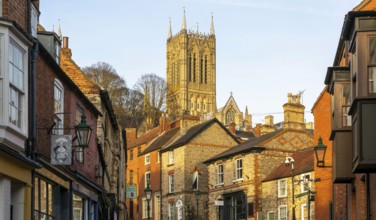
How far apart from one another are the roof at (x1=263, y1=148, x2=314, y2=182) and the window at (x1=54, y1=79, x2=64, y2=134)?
30.9 meters

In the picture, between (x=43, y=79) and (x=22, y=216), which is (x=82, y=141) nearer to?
(x=43, y=79)

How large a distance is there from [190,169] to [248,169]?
388 inches

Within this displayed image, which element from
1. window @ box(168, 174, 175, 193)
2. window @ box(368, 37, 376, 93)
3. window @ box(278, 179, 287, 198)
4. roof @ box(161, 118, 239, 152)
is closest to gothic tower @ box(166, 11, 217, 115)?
roof @ box(161, 118, 239, 152)

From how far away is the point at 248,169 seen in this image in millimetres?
59969

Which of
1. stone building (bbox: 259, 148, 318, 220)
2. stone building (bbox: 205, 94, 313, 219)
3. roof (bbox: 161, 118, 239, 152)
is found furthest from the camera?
roof (bbox: 161, 118, 239, 152)

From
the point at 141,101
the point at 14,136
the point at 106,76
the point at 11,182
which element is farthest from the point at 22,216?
the point at 141,101

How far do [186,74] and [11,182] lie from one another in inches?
6906

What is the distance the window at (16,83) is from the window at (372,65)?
7086mm

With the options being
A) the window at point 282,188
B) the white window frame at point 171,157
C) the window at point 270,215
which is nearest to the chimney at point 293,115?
the window at point 282,188

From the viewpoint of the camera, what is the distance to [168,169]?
71500 mm

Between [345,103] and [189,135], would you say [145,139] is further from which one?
[345,103]

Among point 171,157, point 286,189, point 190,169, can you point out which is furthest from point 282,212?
point 171,157

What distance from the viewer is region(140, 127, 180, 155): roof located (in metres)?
75.3

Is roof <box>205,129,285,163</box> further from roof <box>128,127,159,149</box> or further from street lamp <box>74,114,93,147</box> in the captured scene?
street lamp <box>74,114,93,147</box>
